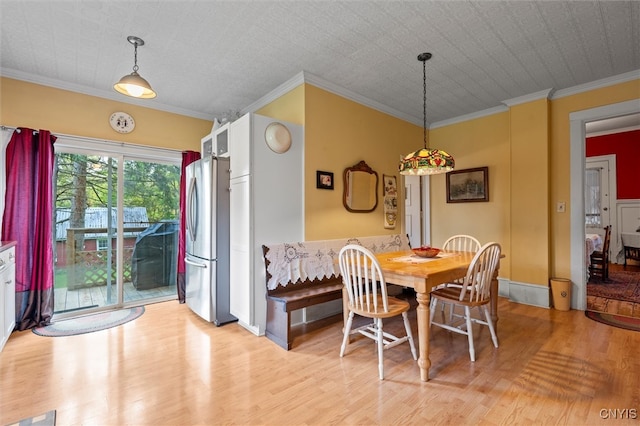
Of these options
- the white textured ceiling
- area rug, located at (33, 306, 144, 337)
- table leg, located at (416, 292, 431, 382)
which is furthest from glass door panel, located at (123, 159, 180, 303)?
table leg, located at (416, 292, 431, 382)

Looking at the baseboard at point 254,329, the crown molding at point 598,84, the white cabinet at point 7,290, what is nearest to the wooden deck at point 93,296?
the white cabinet at point 7,290

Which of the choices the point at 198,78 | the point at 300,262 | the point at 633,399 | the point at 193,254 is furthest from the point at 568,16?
the point at 193,254

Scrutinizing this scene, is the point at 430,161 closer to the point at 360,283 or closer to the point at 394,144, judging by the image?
the point at 360,283

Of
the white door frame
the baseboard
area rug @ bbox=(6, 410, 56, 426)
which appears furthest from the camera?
the white door frame

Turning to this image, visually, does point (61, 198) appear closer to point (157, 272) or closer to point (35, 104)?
point (35, 104)

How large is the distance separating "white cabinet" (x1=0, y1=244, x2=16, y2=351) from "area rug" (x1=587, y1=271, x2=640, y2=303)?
21.4 feet

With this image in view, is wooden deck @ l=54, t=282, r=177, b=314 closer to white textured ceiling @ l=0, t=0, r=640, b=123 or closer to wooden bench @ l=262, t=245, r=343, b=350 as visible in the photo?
wooden bench @ l=262, t=245, r=343, b=350

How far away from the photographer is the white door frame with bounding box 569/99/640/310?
3.50 m

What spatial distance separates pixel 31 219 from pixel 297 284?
2.73m

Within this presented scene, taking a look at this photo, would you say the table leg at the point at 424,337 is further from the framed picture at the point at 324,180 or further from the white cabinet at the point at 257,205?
the framed picture at the point at 324,180

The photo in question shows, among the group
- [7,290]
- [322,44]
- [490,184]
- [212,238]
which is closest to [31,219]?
[7,290]

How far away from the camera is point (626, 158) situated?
584 cm

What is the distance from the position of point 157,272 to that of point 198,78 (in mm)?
2535

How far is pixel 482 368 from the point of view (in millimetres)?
2227
